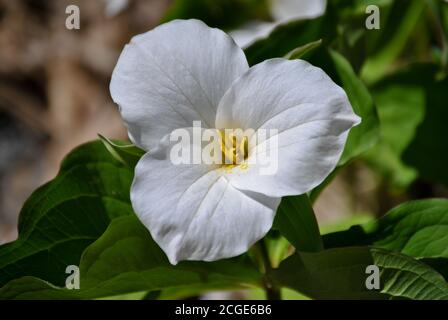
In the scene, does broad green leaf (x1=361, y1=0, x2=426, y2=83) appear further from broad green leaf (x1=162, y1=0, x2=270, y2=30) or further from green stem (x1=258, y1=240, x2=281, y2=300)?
green stem (x1=258, y1=240, x2=281, y2=300)

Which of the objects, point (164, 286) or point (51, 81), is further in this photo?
point (51, 81)

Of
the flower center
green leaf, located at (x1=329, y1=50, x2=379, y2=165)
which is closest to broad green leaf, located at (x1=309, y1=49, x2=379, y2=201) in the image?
green leaf, located at (x1=329, y1=50, x2=379, y2=165)

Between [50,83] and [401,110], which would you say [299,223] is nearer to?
[401,110]

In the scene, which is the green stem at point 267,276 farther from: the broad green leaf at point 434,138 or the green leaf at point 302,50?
the broad green leaf at point 434,138

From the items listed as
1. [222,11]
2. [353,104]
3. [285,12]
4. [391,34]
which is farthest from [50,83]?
[353,104]

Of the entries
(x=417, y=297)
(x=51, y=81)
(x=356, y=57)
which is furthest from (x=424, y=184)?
(x=51, y=81)
